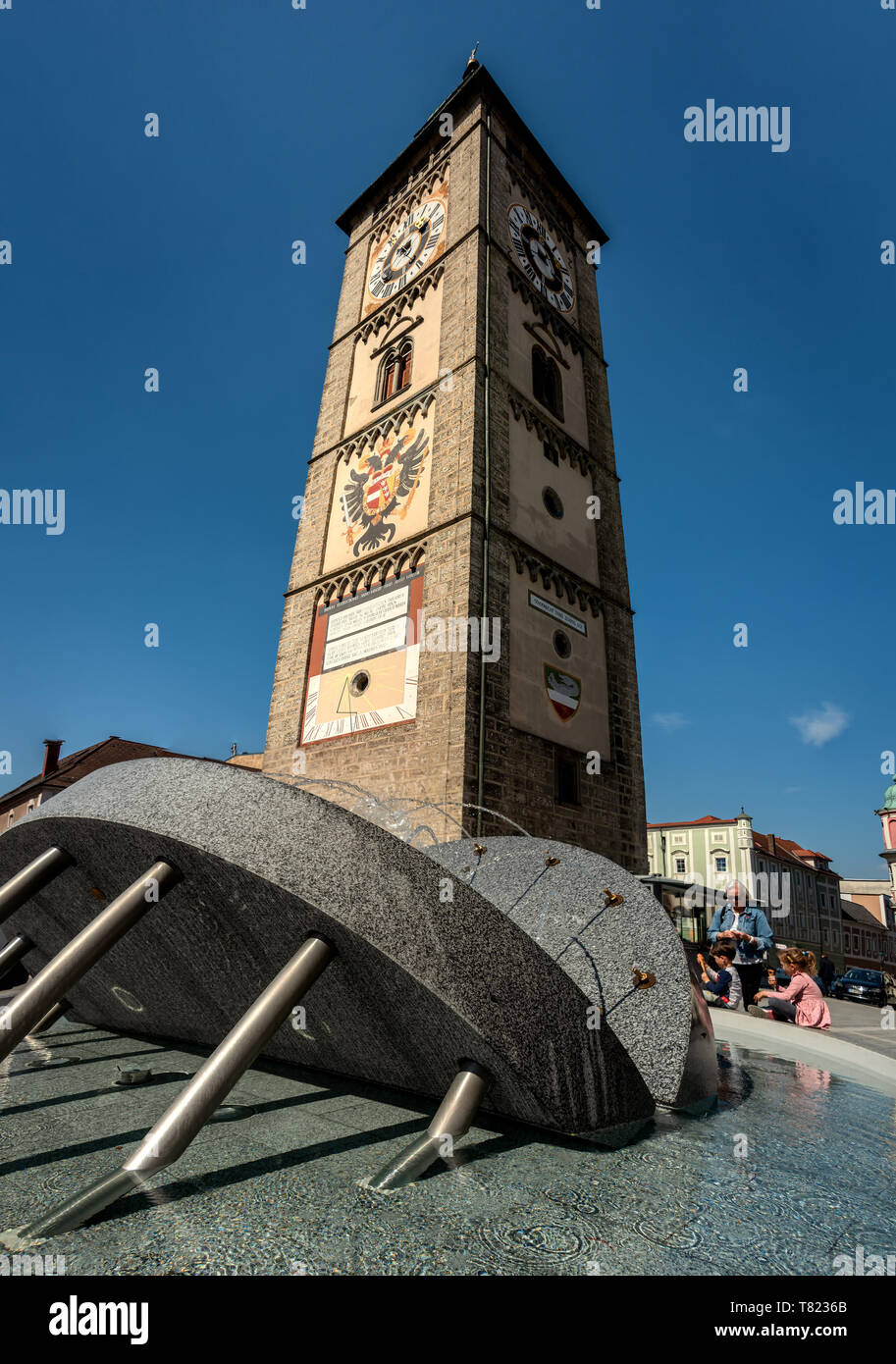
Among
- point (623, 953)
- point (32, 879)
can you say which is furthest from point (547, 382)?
point (32, 879)

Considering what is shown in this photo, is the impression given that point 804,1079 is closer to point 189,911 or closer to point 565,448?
point 189,911

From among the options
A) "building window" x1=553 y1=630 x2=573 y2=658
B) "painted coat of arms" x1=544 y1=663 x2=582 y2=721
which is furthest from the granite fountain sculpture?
"building window" x1=553 y1=630 x2=573 y2=658

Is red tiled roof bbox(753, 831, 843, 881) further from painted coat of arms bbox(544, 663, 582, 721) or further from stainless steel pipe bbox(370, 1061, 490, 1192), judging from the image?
stainless steel pipe bbox(370, 1061, 490, 1192)

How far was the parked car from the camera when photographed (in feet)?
84.0

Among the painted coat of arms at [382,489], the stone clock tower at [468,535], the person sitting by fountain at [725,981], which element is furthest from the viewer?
the painted coat of arms at [382,489]

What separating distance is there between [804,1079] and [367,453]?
45.9 feet

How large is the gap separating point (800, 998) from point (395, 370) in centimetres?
1488

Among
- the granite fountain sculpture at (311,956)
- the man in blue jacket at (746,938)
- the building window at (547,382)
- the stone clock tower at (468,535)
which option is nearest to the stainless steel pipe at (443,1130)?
the granite fountain sculpture at (311,956)

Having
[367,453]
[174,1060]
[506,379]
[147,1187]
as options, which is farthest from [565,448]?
[147,1187]

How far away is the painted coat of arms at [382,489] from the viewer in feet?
45.4

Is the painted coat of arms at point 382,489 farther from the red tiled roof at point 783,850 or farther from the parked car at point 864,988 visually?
the red tiled roof at point 783,850

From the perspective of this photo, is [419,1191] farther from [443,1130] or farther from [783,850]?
[783,850]

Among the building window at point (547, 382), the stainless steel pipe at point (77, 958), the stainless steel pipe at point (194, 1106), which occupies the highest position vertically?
the building window at point (547, 382)

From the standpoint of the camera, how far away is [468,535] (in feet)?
39.5
